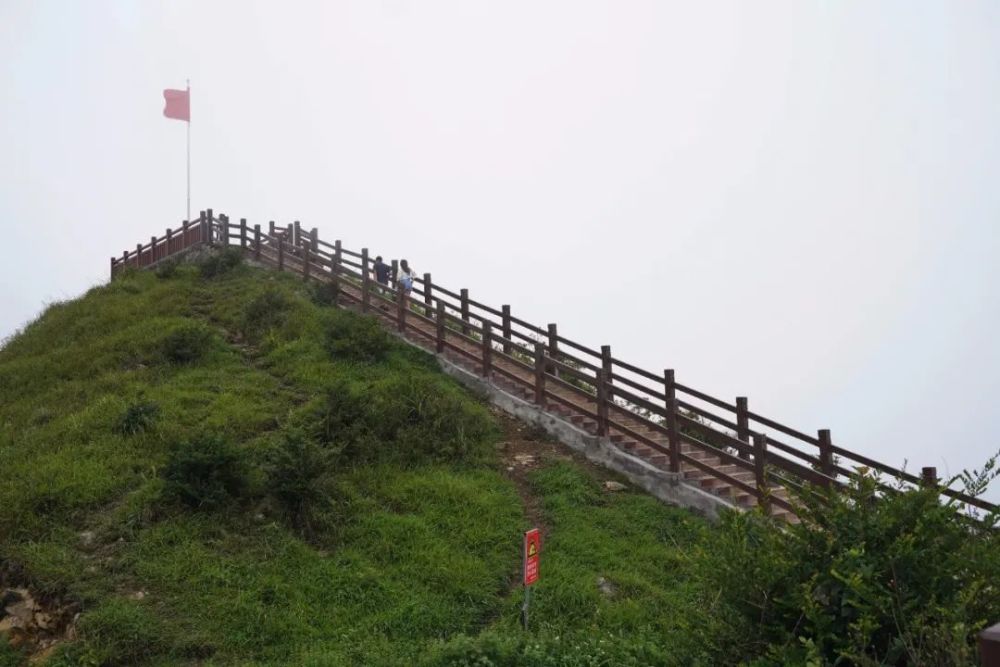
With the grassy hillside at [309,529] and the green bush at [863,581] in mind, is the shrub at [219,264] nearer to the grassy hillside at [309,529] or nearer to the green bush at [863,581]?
the grassy hillside at [309,529]

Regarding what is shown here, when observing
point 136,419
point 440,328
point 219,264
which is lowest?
point 136,419

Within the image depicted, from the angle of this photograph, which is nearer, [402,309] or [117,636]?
[117,636]

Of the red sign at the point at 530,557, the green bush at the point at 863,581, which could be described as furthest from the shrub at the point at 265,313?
the green bush at the point at 863,581

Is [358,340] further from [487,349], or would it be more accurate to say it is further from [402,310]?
[487,349]

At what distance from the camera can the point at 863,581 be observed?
13.0 ft

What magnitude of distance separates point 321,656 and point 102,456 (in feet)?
16.6

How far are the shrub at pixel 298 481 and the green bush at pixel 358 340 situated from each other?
574 centimetres

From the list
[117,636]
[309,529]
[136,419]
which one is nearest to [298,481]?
[309,529]

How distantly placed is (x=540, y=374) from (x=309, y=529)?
567 cm

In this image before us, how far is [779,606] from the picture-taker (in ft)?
14.0

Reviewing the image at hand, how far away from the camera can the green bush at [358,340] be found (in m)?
15.0

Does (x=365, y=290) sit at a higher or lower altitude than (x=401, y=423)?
higher

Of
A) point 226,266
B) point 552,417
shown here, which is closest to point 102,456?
point 552,417

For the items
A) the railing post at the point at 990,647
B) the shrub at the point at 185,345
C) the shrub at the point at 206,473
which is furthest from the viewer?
the shrub at the point at 185,345
